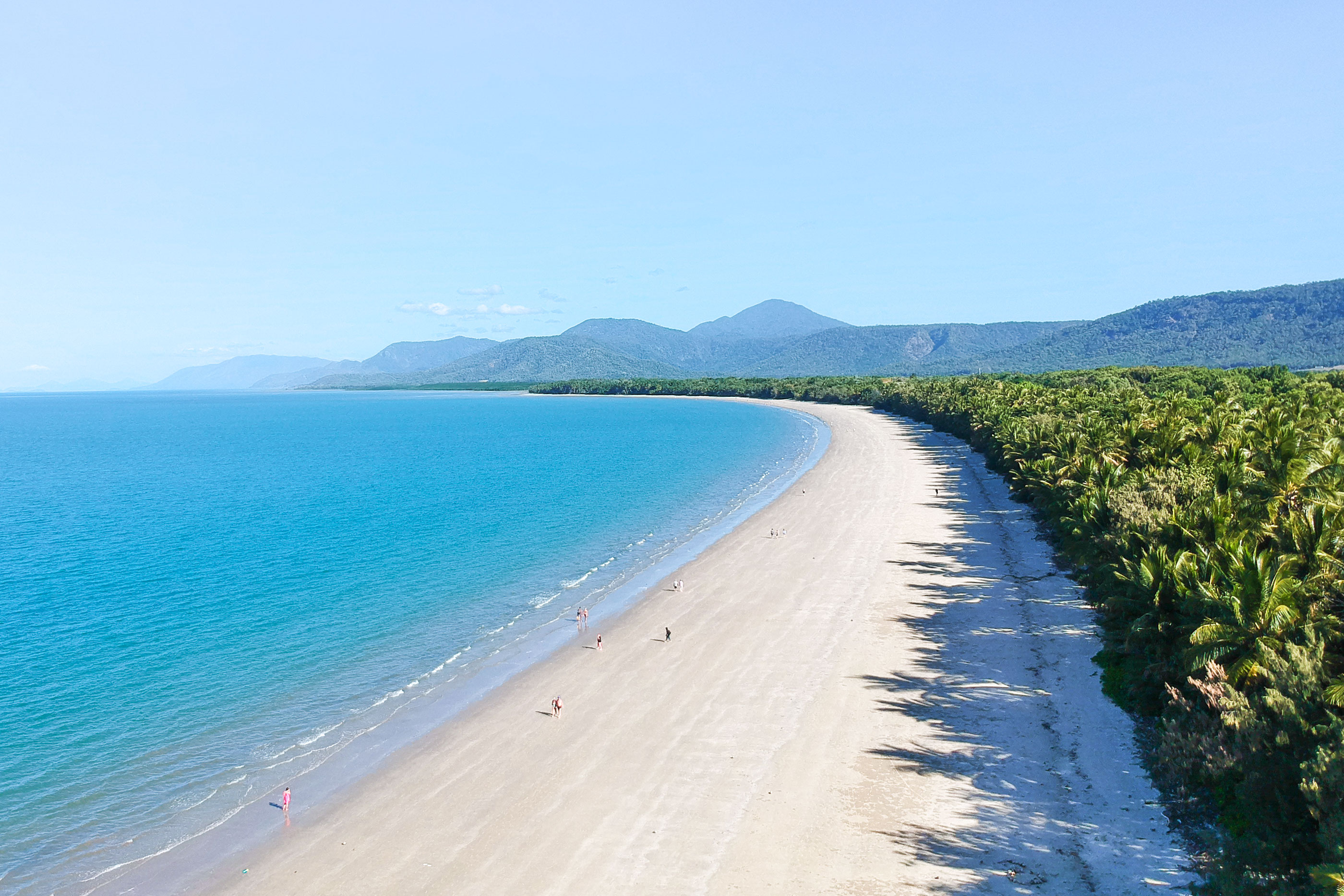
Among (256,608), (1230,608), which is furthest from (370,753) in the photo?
(1230,608)

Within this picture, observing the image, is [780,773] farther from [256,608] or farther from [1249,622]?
[256,608]

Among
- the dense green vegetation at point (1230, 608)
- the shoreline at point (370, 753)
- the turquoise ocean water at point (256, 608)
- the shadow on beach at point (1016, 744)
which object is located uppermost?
the dense green vegetation at point (1230, 608)

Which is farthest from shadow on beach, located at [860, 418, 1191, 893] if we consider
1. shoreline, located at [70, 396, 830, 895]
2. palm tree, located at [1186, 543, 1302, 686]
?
shoreline, located at [70, 396, 830, 895]

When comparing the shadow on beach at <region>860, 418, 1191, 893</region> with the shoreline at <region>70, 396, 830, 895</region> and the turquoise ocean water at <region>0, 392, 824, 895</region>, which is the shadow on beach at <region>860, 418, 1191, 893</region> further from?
the turquoise ocean water at <region>0, 392, 824, 895</region>

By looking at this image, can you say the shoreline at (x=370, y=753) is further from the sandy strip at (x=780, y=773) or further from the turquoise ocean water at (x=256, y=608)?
the sandy strip at (x=780, y=773)

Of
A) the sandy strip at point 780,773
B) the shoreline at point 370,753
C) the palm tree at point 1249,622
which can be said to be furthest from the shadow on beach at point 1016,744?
the shoreline at point 370,753

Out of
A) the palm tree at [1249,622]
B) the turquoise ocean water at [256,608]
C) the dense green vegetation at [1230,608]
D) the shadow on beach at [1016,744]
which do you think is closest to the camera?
the dense green vegetation at [1230,608]

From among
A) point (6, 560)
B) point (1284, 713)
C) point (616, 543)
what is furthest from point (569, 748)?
point (6, 560)
